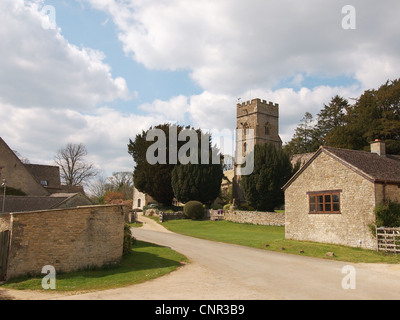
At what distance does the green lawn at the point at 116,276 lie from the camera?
1137 cm

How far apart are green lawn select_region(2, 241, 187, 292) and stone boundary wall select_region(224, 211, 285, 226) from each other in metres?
18.6

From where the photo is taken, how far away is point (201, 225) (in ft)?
119

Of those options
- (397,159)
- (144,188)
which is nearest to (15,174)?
(144,188)

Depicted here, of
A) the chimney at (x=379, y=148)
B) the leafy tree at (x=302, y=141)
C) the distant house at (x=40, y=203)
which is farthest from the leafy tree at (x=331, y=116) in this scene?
the distant house at (x=40, y=203)

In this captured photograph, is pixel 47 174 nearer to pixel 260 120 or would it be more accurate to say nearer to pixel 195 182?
pixel 195 182

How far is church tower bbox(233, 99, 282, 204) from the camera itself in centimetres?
6112

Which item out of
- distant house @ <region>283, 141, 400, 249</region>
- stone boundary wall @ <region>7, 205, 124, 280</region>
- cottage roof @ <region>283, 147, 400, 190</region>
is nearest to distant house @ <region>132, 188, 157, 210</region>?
distant house @ <region>283, 141, 400, 249</region>

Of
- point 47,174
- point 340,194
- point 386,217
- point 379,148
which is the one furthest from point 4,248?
point 47,174

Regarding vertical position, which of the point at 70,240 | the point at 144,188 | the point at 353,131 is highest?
the point at 353,131

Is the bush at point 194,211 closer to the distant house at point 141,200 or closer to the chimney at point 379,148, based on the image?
the distant house at point 141,200

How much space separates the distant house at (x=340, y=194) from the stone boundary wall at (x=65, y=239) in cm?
1234

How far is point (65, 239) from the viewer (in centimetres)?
1332

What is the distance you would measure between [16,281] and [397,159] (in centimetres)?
2285
